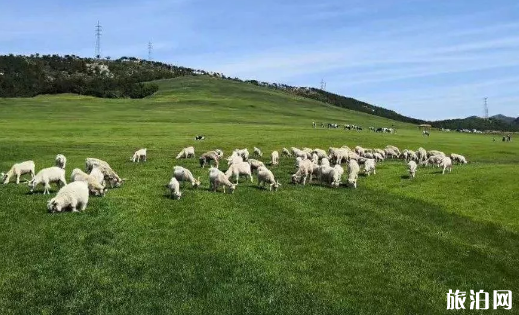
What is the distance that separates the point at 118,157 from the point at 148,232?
2652 centimetres

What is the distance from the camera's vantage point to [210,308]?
1393cm

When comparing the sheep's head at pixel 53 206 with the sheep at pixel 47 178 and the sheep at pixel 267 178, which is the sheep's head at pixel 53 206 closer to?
the sheep at pixel 47 178

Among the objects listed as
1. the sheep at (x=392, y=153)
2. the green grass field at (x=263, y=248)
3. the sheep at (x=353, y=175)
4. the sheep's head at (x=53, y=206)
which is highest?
the sheep at (x=392, y=153)

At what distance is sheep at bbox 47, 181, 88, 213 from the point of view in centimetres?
2249

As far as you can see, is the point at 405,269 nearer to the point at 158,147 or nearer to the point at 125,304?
the point at 125,304

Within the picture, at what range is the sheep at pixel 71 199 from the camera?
22.5m

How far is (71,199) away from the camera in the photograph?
22859 mm

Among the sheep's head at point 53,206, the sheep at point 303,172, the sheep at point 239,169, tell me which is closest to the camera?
the sheep's head at point 53,206

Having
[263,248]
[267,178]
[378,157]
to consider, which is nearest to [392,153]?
[378,157]

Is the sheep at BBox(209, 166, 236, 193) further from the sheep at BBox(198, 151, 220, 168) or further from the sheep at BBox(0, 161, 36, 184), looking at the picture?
the sheep at BBox(0, 161, 36, 184)

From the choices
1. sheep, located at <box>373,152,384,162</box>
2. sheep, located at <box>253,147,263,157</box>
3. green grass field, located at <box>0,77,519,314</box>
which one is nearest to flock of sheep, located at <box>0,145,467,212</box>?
green grass field, located at <box>0,77,519,314</box>

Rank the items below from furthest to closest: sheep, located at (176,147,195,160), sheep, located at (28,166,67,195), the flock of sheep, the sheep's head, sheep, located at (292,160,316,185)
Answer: sheep, located at (176,147,195,160) → sheep, located at (292,160,316,185) → sheep, located at (28,166,67,195) → the flock of sheep → the sheep's head

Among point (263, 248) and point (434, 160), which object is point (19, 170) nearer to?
point (263, 248)

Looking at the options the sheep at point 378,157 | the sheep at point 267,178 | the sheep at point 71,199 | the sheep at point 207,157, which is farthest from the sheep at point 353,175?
the sheep at point 71,199
